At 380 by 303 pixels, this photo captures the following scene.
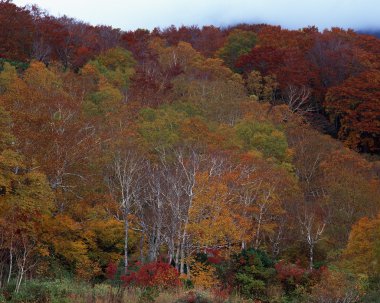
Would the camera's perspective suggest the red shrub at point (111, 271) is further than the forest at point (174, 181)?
Yes

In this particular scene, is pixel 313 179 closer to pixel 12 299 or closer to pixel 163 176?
pixel 163 176

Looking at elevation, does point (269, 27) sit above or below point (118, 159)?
above

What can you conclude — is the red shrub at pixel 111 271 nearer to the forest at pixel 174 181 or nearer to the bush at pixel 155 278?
the forest at pixel 174 181

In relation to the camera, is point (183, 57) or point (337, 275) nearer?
point (337, 275)

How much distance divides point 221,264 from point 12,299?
11.8 metres

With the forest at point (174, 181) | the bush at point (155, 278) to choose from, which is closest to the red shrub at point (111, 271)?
the forest at point (174, 181)

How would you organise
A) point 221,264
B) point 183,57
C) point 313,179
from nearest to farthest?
point 221,264, point 313,179, point 183,57

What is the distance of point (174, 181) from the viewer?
27828 mm

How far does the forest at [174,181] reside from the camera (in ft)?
73.7

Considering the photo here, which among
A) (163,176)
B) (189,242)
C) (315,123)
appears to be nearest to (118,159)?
(163,176)

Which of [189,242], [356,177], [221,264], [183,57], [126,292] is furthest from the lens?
[183,57]

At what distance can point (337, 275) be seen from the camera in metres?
22.7

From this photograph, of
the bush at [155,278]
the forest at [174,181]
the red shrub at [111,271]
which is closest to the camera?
the bush at [155,278]

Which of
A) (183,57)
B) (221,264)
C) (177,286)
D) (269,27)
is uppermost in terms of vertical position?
(269,27)
